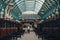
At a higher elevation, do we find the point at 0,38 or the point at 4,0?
the point at 4,0

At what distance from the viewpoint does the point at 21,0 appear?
162 feet

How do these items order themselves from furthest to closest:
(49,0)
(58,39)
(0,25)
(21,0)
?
1. (21,0)
2. (49,0)
3. (0,25)
4. (58,39)

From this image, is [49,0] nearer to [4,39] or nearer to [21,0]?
[21,0]

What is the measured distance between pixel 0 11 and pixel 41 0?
17.5 m

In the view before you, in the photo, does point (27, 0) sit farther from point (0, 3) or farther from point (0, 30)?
point (0, 30)

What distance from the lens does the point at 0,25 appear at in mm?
13445

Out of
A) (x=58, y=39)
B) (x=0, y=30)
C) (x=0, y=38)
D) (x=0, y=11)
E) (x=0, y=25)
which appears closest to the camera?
(x=58, y=39)

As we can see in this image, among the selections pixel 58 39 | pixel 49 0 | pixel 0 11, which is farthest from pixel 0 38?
pixel 49 0

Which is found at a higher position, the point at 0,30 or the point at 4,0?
the point at 4,0

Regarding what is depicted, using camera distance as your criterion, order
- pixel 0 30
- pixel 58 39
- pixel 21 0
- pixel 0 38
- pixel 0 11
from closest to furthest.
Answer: pixel 58 39 < pixel 0 38 < pixel 0 30 < pixel 0 11 < pixel 21 0

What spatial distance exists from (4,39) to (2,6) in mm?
24711

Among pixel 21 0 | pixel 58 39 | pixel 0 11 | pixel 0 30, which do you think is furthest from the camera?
pixel 21 0

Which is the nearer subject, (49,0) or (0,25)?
(0,25)

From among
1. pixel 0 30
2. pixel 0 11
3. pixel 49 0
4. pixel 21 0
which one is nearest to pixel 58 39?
pixel 0 30
